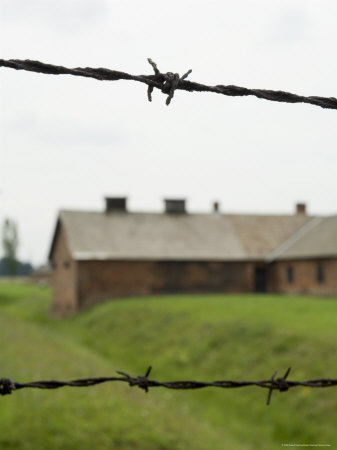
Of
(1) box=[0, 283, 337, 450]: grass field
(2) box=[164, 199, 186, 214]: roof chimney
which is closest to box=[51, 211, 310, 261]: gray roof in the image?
(2) box=[164, 199, 186, 214]: roof chimney

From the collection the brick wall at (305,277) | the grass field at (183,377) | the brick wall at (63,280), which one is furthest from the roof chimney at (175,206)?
the grass field at (183,377)

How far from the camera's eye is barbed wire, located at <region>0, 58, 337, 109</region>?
2824 millimetres

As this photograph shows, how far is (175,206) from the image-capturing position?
4562 centimetres

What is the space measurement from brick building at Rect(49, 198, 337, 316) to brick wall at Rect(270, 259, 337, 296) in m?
0.06

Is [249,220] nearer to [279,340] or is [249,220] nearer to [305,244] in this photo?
[305,244]

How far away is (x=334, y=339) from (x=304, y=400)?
10.9 feet

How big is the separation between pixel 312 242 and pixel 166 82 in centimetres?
3737

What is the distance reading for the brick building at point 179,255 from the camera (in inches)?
1512

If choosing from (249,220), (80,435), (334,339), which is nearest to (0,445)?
(80,435)

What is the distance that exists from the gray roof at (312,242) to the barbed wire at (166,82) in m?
32.9

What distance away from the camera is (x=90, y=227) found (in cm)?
4178

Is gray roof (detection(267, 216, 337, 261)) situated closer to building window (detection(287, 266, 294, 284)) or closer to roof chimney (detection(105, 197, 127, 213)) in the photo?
building window (detection(287, 266, 294, 284))

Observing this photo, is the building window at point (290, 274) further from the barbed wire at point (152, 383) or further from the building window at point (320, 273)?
the barbed wire at point (152, 383)

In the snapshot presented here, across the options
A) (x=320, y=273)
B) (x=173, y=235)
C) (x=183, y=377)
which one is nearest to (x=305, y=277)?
(x=320, y=273)
